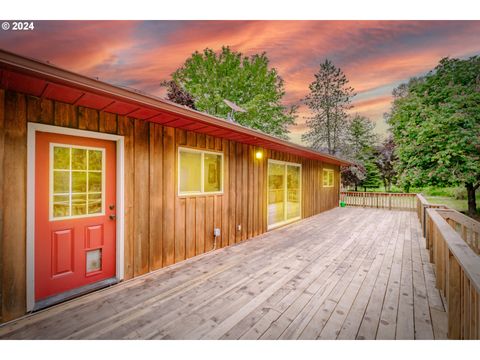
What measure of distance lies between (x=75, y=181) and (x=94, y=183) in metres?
0.19

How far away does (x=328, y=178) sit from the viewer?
9977 mm

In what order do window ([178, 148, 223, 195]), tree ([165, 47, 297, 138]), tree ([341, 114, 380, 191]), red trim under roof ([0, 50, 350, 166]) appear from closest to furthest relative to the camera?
red trim under roof ([0, 50, 350, 166]) < window ([178, 148, 223, 195]) < tree ([165, 47, 297, 138]) < tree ([341, 114, 380, 191])

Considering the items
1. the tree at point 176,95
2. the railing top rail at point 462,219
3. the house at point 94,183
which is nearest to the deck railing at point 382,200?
the railing top rail at point 462,219

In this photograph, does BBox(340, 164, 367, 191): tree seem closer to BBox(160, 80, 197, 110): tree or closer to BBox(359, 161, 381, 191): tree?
BBox(359, 161, 381, 191): tree

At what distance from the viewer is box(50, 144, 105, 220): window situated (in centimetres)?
230

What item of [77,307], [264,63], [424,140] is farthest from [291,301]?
[264,63]

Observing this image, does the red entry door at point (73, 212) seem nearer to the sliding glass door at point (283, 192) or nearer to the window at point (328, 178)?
the sliding glass door at point (283, 192)

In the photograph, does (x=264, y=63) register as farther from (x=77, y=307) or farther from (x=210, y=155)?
(x=77, y=307)

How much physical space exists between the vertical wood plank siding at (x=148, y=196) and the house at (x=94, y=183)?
1 cm

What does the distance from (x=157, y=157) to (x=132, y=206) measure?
0.77 meters

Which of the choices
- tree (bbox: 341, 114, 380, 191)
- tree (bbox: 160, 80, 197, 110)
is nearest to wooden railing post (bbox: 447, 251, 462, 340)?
tree (bbox: 160, 80, 197, 110)

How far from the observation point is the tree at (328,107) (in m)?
16.2

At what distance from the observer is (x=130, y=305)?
Result: 2203 mm

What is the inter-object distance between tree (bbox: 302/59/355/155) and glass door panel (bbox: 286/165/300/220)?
11386 mm
